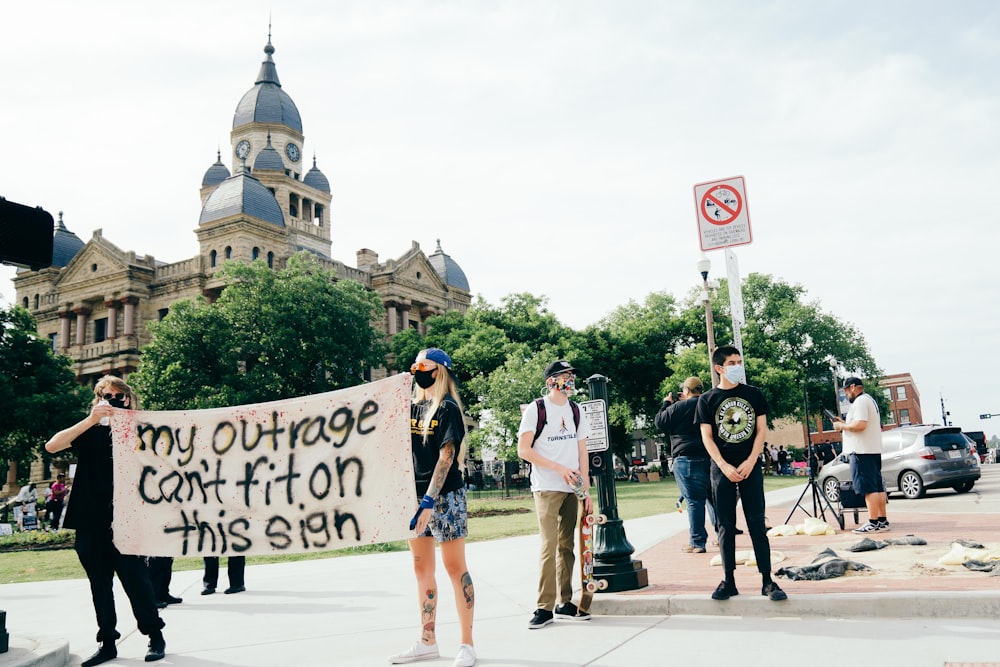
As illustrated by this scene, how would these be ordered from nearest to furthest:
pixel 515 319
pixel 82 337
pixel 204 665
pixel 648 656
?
pixel 648 656, pixel 204 665, pixel 515 319, pixel 82 337

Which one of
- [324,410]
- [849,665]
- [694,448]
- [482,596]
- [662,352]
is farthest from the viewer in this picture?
[662,352]

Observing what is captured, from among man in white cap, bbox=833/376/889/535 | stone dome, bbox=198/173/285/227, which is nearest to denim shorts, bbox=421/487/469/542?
man in white cap, bbox=833/376/889/535

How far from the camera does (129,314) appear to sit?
192 feet

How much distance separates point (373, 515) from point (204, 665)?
1.53 meters

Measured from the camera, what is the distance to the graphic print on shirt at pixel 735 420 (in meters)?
6.14

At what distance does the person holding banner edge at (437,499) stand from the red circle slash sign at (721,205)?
18.3 ft

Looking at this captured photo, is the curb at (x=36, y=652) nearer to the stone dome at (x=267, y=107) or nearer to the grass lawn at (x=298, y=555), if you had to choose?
the grass lawn at (x=298, y=555)

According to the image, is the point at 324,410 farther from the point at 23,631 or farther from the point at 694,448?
the point at 694,448

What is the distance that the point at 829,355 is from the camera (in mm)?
63125

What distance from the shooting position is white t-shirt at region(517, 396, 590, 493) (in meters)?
6.08

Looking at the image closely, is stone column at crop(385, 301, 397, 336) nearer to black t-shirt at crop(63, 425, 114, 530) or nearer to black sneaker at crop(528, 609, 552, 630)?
black t-shirt at crop(63, 425, 114, 530)

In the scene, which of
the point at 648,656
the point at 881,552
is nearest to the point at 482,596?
the point at 648,656

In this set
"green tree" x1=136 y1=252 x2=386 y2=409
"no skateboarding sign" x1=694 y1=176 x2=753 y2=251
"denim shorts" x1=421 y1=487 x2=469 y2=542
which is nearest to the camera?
"denim shorts" x1=421 y1=487 x2=469 y2=542

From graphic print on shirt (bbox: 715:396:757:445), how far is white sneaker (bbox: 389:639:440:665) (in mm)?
2711
